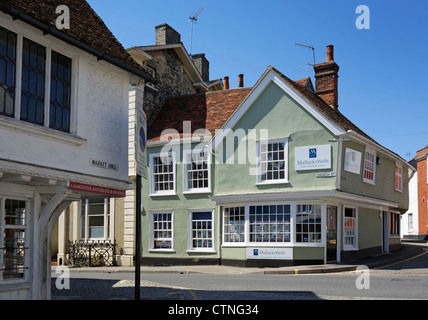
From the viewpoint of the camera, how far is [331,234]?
22156mm

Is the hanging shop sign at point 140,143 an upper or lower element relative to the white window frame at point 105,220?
upper

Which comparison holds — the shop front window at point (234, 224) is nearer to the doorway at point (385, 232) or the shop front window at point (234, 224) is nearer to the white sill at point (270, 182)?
the white sill at point (270, 182)

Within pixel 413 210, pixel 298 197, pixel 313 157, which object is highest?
pixel 313 157

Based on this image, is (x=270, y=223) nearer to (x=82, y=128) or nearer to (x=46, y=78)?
(x=82, y=128)

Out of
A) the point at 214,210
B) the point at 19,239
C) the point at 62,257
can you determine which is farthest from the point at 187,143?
the point at 19,239

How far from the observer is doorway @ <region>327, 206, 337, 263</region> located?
860 inches

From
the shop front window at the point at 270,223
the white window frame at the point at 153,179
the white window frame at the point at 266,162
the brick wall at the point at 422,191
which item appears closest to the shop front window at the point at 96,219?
the white window frame at the point at 153,179

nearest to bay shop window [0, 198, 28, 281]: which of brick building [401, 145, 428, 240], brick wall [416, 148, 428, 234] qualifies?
brick building [401, 145, 428, 240]

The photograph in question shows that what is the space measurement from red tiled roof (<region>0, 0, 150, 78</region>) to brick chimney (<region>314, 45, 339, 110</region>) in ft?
53.3

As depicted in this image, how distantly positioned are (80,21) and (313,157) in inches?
501

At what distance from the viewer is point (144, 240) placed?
82.0 feet

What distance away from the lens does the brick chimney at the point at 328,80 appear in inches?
1055

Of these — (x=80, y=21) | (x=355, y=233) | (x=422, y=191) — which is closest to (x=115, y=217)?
(x=355, y=233)

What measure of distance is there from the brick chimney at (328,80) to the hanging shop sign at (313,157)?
5.79m
